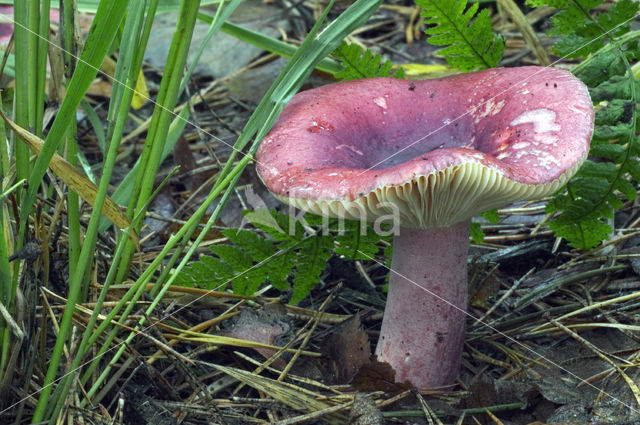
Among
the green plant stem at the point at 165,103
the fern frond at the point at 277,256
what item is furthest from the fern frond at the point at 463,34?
the green plant stem at the point at 165,103

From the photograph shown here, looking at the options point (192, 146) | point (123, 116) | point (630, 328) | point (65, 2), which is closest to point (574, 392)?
point (630, 328)

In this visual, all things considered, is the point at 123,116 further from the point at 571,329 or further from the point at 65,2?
the point at 571,329

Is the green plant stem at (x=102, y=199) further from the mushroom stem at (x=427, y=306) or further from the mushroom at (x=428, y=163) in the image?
the mushroom stem at (x=427, y=306)

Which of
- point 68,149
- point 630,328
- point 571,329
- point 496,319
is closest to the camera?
→ point 68,149

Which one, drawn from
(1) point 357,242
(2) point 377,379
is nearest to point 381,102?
(1) point 357,242

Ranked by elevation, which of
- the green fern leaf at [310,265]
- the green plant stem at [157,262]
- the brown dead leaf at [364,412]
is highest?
the green plant stem at [157,262]

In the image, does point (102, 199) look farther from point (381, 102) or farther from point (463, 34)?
point (463, 34)
